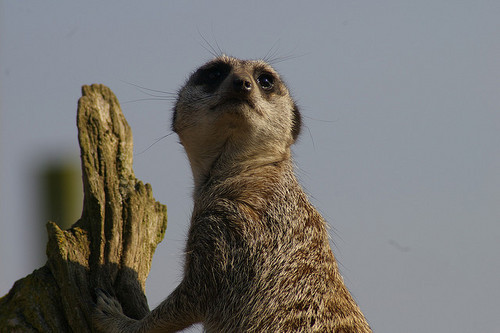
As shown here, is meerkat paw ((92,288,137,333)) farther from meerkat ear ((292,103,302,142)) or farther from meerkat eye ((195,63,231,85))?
meerkat ear ((292,103,302,142))

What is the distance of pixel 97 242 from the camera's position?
17.1ft

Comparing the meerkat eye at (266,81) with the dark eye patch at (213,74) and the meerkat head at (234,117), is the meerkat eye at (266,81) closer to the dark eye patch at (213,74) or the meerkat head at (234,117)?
the meerkat head at (234,117)

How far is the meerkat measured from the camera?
499 centimetres

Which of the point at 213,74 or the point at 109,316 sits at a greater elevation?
the point at 213,74

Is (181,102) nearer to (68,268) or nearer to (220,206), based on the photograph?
(220,206)

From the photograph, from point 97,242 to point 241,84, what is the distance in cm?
178

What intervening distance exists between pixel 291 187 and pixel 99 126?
1.76m

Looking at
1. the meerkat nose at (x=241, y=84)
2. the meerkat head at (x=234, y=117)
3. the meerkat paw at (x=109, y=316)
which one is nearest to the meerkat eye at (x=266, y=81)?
the meerkat head at (x=234, y=117)

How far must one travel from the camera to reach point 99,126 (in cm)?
548

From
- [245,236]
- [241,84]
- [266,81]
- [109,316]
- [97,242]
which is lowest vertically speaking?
[109,316]

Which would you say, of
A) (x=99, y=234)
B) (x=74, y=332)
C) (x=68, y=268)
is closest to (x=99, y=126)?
(x=99, y=234)

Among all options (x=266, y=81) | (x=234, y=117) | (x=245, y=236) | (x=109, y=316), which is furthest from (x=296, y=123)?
(x=109, y=316)

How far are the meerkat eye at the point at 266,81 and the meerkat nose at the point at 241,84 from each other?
0.62 meters

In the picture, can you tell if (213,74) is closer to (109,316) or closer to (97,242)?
(97,242)
